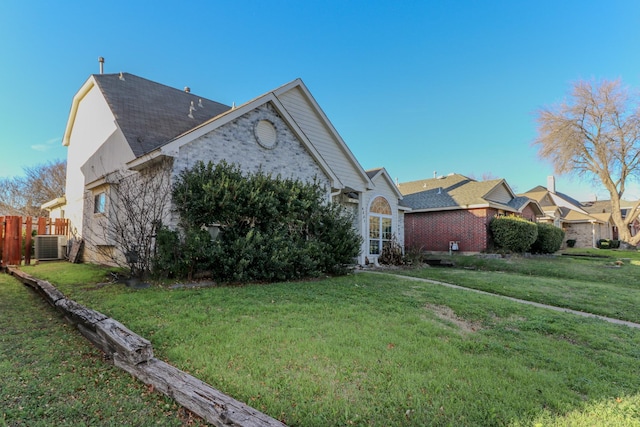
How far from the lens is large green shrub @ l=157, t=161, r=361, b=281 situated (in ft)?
25.9

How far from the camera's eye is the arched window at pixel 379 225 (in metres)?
15.3

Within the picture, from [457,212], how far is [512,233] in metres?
3.05

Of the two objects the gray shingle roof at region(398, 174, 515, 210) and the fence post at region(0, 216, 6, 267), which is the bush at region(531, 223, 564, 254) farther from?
the fence post at region(0, 216, 6, 267)

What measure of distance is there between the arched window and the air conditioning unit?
13148 millimetres

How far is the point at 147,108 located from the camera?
41.9 feet

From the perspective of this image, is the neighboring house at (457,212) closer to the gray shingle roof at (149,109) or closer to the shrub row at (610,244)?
the gray shingle roof at (149,109)

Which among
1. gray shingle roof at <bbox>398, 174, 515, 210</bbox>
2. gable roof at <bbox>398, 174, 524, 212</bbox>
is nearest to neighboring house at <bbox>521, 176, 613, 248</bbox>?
gable roof at <bbox>398, 174, 524, 212</bbox>

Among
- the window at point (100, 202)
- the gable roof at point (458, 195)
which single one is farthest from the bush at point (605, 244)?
the window at point (100, 202)

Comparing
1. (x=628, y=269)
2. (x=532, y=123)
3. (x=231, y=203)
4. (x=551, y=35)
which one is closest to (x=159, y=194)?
(x=231, y=203)

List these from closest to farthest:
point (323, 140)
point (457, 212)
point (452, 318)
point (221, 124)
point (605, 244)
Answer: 1. point (452, 318)
2. point (221, 124)
3. point (323, 140)
4. point (457, 212)
5. point (605, 244)

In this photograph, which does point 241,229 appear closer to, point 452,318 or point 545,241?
point 452,318

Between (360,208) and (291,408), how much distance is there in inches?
482

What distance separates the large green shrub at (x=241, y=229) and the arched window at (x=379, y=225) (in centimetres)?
578

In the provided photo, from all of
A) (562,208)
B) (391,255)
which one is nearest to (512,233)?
(391,255)
